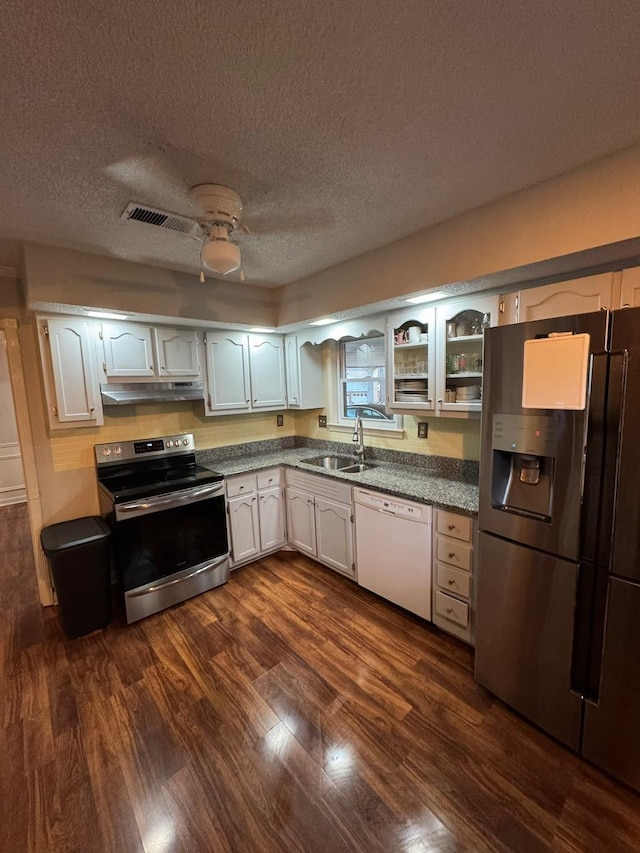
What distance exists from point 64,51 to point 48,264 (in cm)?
151

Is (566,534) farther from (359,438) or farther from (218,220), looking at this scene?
(218,220)

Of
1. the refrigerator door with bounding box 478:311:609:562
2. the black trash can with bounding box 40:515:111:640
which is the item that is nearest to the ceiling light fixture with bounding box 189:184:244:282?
the refrigerator door with bounding box 478:311:609:562

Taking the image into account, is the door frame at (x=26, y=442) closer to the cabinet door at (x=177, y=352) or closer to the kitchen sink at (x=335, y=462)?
the cabinet door at (x=177, y=352)

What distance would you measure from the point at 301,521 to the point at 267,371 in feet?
4.81

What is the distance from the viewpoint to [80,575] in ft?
7.54

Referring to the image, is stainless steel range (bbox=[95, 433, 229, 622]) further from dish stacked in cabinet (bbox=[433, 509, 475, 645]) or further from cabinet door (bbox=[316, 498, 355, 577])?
dish stacked in cabinet (bbox=[433, 509, 475, 645])

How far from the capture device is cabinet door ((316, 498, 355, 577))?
276cm

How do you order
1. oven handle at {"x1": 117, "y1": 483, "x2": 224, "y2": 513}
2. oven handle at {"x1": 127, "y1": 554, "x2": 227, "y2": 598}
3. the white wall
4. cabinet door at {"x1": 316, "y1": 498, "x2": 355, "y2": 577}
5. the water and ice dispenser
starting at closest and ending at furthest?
the water and ice dispenser, oven handle at {"x1": 117, "y1": 483, "x2": 224, "y2": 513}, oven handle at {"x1": 127, "y1": 554, "x2": 227, "y2": 598}, cabinet door at {"x1": 316, "y1": 498, "x2": 355, "y2": 577}, the white wall

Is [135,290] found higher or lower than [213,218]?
lower

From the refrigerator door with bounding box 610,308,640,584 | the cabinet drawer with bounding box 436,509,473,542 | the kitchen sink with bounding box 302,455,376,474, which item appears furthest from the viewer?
the kitchen sink with bounding box 302,455,376,474

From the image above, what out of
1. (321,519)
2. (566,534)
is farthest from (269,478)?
(566,534)

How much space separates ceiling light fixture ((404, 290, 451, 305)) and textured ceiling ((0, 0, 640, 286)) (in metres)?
0.47

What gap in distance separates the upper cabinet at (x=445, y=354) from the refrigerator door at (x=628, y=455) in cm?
76

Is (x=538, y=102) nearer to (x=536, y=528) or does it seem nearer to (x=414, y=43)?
(x=414, y=43)
